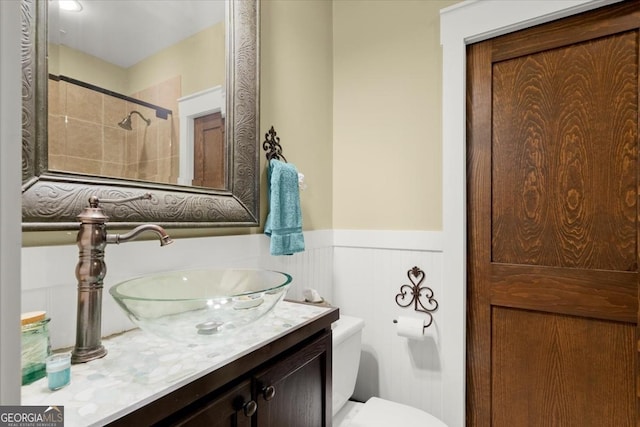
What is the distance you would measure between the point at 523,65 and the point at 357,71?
770mm

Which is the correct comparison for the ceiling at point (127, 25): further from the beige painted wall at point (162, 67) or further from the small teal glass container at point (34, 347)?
the small teal glass container at point (34, 347)

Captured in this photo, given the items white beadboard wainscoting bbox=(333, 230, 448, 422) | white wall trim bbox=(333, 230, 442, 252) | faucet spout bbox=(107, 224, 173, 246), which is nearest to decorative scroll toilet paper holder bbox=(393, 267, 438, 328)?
white beadboard wainscoting bbox=(333, 230, 448, 422)

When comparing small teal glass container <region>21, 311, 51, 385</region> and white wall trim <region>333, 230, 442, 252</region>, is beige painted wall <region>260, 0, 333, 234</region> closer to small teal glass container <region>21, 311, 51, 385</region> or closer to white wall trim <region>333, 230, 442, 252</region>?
white wall trim <region>333, 230, 442, 252</region>

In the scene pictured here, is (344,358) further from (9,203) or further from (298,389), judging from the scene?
(9,203)

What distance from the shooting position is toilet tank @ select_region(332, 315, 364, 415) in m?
1.33

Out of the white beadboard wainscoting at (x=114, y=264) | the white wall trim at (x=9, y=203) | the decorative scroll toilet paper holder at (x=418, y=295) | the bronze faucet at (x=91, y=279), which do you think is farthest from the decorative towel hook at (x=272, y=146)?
the white wall trim at (x=9, y=203)

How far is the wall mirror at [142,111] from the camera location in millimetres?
720

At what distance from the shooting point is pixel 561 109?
1321 mm

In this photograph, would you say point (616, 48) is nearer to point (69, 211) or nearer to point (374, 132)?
point (374, 132)

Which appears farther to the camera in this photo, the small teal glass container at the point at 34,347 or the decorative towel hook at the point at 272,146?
the decorative towel hook at the point at 272,146

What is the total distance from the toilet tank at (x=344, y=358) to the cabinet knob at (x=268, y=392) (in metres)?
0.61

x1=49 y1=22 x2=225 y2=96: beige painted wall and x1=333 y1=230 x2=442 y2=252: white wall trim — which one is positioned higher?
x1=49 y1=22 x2=225 y2=96: beige painted wall

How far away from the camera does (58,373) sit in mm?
553

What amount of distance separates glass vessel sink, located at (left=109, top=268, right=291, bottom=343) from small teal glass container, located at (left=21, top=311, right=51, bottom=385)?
13 centimetres
